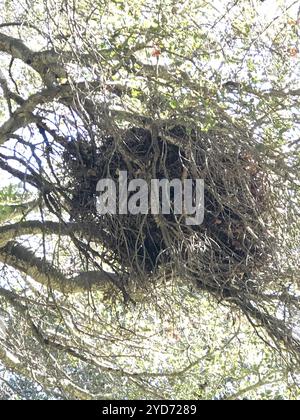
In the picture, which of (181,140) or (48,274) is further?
(48,274)

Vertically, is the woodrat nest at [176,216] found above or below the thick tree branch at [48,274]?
above

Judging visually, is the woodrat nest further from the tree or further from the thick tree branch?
→ the thick tree branch

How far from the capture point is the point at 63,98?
5.30 metres

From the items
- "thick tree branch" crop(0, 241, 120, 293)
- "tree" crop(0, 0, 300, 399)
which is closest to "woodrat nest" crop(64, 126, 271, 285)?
"tree" crop(0, 0, 300, 399)

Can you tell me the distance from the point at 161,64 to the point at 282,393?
113 inches

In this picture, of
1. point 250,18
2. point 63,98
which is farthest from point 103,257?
point 250,18

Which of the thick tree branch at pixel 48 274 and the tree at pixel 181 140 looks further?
the thick tree branch at pixel 48 274

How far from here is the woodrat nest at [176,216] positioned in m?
4.90

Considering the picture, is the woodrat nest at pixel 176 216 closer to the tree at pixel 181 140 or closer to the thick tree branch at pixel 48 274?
the tree at pixel 181 140

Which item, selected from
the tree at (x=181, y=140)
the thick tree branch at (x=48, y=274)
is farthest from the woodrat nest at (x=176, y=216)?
the thick tree branch at (x=48, y=274)

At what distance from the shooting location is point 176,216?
515 centimetres

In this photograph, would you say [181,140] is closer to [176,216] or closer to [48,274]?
[176,216]

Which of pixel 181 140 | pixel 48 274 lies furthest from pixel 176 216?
pixel 48 274
